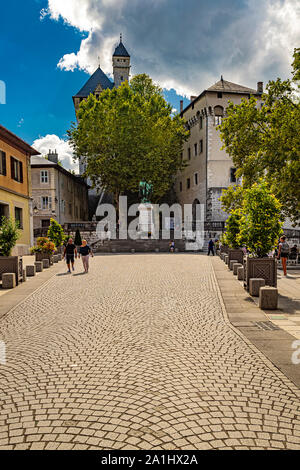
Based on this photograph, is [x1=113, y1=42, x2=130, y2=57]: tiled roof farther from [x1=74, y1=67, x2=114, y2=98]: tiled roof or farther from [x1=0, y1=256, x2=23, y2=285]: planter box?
[x1=0, y1=256, x2=23, y2=285]: planter box

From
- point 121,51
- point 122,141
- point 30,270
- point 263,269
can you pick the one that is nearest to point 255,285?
point 263,269

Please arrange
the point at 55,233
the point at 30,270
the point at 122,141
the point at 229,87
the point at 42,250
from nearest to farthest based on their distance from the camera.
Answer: the point at 30,270, the point at 42,250, the point at 55,233, the point at 122,141, the point at 229,87

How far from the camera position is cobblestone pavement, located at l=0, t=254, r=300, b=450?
132 inches

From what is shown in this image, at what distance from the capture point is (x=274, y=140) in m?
21.3

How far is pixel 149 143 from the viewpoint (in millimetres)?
38125

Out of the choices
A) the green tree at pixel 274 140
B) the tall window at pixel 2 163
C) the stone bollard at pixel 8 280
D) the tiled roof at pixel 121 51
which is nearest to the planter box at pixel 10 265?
the stone bollard at pixel 8 280

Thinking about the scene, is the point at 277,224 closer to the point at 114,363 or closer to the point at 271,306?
the point at 271,306

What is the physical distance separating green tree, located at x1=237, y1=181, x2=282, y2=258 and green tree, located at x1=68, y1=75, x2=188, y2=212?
25594 millimetres

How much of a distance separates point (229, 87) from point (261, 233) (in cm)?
3678

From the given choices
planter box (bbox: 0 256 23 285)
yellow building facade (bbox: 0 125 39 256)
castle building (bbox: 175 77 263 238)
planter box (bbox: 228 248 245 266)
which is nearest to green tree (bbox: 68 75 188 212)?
castle building (bbox: 175 77 263 238)

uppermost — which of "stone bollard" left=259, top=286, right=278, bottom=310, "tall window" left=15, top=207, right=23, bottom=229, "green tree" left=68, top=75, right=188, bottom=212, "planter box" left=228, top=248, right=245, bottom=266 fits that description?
"green tree" left=68, top=75, right=188, bottom=212

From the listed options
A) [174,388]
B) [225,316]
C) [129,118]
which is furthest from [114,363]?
[129,118]

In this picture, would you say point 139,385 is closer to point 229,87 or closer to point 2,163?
point 2,163

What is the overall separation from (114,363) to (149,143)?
3500 cm
